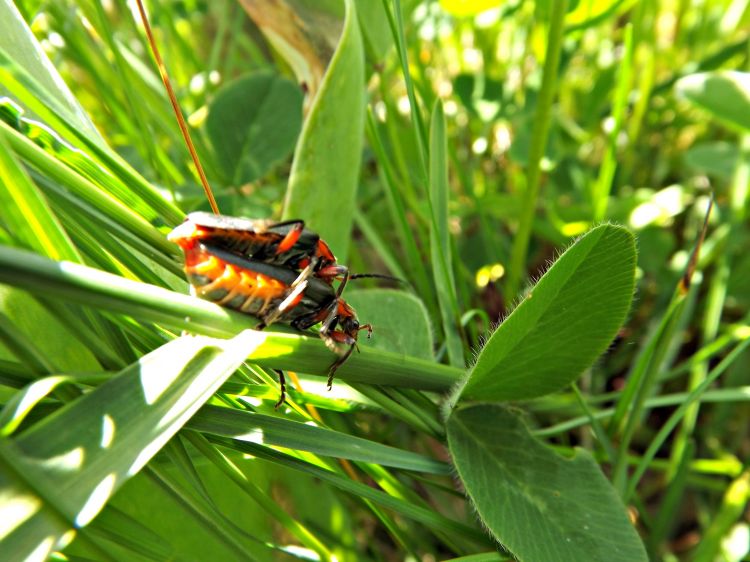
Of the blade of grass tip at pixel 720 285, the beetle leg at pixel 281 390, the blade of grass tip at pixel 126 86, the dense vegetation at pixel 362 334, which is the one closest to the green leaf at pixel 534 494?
the dense vegetation at pixel 362 334

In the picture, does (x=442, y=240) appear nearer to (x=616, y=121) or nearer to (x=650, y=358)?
(x=650, y=358)

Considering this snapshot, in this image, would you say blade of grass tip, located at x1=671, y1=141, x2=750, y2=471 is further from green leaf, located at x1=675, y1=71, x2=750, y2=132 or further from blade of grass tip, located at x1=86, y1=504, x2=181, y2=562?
blade of grass tip, located at x1=86, y1=504, x2=181, y2=562

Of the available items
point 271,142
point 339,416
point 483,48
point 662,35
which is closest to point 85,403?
point 339,416

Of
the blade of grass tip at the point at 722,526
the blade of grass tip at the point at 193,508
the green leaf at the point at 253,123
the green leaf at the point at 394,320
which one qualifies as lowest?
the blade of grass tip at the point at 722,526

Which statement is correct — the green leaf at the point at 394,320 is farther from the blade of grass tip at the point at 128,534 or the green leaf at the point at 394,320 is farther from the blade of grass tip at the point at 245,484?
the blade of grass tip at the point at 128,534

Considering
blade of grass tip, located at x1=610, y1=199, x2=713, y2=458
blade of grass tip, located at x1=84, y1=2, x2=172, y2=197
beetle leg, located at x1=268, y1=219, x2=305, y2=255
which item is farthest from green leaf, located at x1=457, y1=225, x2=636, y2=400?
blade of grass tip, located at x1=84, y1=2, x2=172, y2=197

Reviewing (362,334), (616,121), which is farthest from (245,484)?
(616,121)
